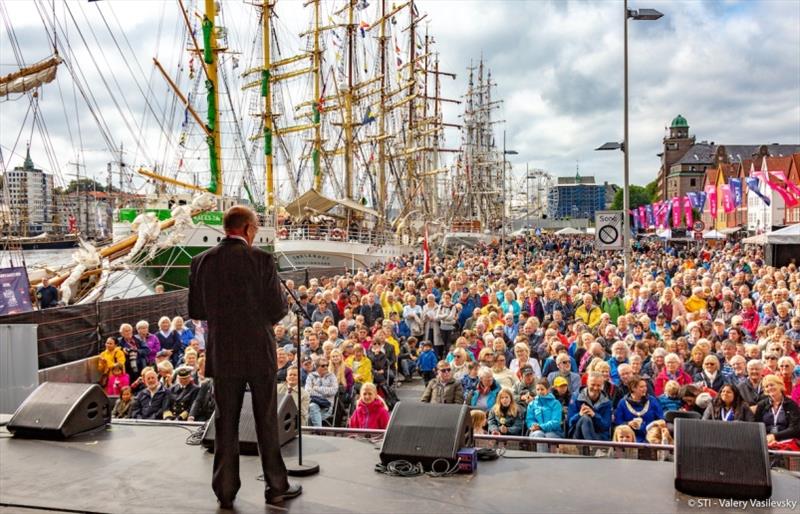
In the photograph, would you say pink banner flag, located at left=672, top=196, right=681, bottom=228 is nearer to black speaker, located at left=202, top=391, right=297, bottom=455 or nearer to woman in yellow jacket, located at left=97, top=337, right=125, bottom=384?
woman in yellow jacket, located at left=97, top=337, right=125, bottom=384

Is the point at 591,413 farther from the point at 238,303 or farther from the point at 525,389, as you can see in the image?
the point at 238,303

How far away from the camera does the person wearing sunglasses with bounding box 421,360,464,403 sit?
806 centimetres

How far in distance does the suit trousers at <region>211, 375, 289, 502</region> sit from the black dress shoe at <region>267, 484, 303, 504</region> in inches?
6.5

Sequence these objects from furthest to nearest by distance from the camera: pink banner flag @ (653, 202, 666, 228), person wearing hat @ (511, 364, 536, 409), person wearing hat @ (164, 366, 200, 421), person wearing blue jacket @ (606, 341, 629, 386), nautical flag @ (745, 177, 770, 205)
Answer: pink banner flag @ (653, 202, 666, 228), nautical flag @ (745, 177, 770, 205), person wearing blue jacket @ (606, 341, 629, 386), person wearing hat @ (164, 366, 200, 421), person wearing hat @ (511, 364, 536, 409)

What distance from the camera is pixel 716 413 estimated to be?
23.1 feet

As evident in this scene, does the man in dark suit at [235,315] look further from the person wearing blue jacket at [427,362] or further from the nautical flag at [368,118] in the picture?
the nautical flag at [368,118]

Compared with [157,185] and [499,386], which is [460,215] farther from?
[499,386]

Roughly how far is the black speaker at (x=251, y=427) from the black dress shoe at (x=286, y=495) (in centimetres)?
77

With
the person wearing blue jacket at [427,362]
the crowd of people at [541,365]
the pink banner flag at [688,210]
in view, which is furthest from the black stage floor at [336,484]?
the pink banner flag at [688,210]

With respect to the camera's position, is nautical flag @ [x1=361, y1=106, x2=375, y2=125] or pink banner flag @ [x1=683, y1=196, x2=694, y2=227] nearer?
pink banner flag @ [x1=683, y1=196, x2=694, y2=227]

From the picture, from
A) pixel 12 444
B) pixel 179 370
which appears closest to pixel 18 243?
pixel 179 370

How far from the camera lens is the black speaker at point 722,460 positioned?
429 centimetres

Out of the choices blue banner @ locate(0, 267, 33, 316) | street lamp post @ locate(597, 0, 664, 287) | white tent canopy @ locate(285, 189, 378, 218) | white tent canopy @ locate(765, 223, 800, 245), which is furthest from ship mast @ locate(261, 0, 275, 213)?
blue banner @ locate(0, 267, 33, 316)

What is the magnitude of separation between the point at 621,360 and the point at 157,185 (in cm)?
3101
